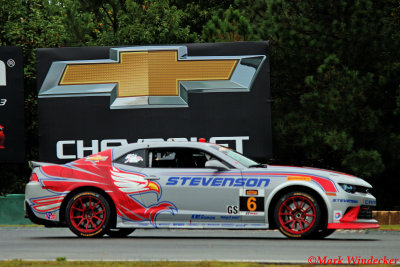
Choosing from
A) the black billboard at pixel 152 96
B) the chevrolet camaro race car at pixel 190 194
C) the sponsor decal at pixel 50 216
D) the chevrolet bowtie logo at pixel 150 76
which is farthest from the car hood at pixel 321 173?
the chevrolet bowtie logo at pixel 150 76

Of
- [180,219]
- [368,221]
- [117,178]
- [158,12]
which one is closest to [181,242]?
[180,219]

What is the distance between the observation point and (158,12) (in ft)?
94.2

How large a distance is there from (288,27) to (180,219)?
968 cm

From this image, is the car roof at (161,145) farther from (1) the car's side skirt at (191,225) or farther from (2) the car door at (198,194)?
(1) the car's side skirt at (191,225)

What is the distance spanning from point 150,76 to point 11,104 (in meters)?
3.66

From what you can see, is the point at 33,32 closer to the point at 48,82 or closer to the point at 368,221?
the point at 48,82

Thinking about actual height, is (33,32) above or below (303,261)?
above

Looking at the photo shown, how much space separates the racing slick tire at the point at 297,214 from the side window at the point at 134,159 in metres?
2.30

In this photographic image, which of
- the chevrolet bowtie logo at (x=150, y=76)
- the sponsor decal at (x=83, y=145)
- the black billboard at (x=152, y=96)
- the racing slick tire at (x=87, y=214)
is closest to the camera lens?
the racing slick tire at (x=87, y=214)

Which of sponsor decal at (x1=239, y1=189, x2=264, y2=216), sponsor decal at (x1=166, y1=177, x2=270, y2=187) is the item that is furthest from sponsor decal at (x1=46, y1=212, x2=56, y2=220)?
sponsor decal at (x1=239, y1=189, x2=264, y2=216)

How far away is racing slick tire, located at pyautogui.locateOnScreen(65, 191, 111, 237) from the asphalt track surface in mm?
197

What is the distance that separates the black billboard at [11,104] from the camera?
2178 centimetres

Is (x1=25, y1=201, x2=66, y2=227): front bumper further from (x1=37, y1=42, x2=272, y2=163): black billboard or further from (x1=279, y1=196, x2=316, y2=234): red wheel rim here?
(x1=37, y1=42, x2=272, y2=163): black billboard

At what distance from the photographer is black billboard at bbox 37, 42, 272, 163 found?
69.3 ft
